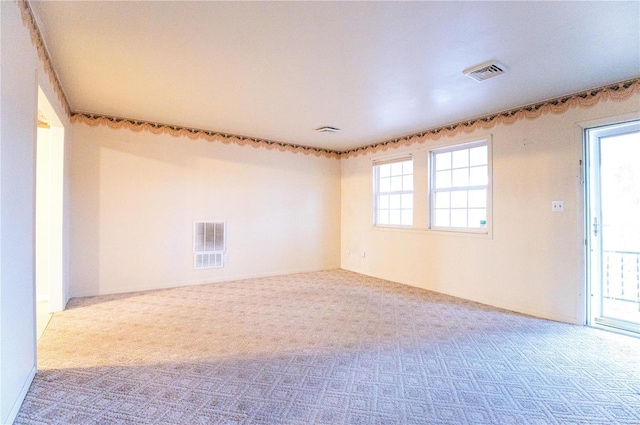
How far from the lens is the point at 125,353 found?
2568 millimetres

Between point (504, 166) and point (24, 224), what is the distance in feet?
15.6

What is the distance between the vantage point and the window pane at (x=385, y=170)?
5769 millimetres

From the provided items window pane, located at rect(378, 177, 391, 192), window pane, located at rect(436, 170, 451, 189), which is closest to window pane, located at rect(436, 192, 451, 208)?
window pane, located at rect(436, 170, 451, 189)

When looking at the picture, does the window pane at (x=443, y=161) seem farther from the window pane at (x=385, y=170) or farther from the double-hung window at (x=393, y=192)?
the window pane at (x=385, y=170)

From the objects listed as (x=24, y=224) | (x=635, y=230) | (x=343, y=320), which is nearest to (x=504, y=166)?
(x=635, y=230)

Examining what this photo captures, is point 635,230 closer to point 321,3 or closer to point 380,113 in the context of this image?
point 380,113

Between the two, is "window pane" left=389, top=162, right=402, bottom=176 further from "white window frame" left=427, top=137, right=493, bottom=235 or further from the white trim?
the white trim

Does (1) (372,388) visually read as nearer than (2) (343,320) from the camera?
Yes

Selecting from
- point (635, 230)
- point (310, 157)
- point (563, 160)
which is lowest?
point (635, 230)

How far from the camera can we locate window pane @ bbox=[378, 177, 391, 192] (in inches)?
227

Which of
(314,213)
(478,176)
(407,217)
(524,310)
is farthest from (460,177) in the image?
(314,213)

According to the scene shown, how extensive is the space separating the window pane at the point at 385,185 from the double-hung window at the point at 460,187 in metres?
0.98

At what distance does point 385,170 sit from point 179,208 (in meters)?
3.62

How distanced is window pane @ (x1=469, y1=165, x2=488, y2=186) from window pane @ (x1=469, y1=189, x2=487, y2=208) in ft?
0.37
